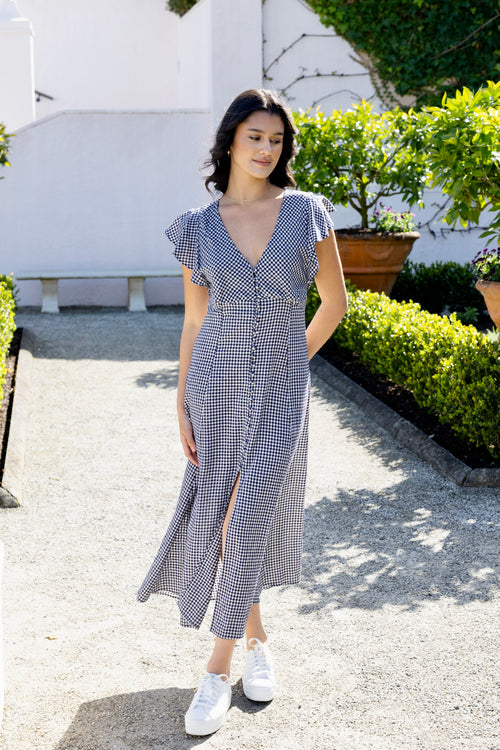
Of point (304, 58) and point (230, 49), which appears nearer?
point (230, 49)

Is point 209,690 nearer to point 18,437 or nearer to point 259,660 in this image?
point 259,660

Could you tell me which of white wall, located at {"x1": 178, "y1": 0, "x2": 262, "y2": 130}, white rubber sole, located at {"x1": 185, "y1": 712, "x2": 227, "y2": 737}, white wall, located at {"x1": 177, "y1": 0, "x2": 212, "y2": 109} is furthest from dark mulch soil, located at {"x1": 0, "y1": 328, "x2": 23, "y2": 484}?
white wall, located at {"x1": 177, "y1": 0, "x2": 212, "y2": 109}

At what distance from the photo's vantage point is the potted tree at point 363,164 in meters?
7.79

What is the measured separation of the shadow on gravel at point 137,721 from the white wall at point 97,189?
8200 millimetres

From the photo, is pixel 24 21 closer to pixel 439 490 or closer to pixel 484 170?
pixel 484 170

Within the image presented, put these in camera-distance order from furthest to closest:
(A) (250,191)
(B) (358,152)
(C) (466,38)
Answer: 1. (C) (466,38)
2. (B) (358,152)
3. (A) (250,191)

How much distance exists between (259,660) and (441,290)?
22.5ft

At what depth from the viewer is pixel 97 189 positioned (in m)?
10.2

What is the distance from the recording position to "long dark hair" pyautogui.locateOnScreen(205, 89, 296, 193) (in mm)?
2555

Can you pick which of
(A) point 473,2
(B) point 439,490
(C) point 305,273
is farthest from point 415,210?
(C) point 305,273

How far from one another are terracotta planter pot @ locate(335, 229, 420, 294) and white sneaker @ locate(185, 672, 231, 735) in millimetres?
6009

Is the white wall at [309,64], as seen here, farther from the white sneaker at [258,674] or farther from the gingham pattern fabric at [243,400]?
the white sneaker at [258,674]

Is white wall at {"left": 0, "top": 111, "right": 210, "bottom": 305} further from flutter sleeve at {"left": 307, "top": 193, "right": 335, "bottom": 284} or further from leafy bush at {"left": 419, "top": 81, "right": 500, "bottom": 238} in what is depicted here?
flutter sleeve at {"left": 307, "top": 193, "right": 335, "bottom": 284}

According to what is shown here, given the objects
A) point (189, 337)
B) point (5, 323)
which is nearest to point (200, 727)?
point (189, 337)
